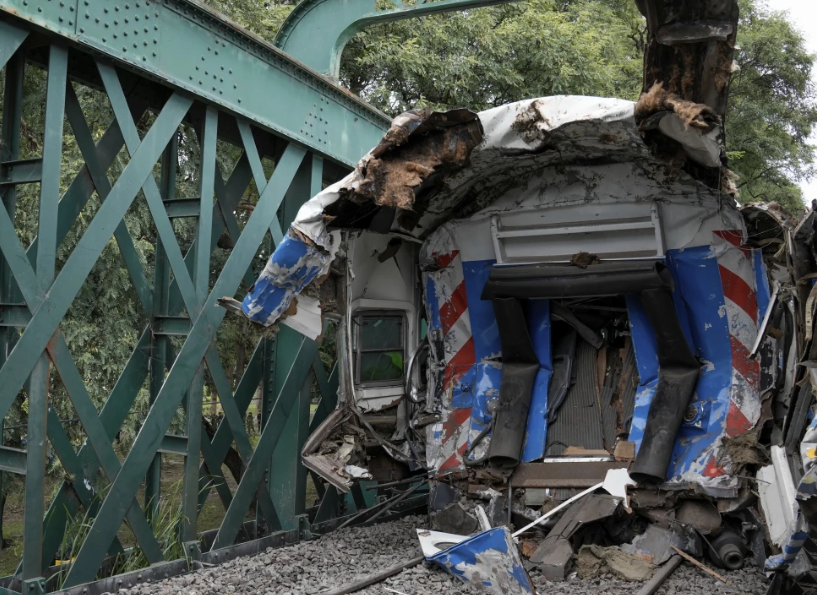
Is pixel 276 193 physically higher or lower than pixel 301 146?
lower

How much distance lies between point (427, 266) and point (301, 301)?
1591mm

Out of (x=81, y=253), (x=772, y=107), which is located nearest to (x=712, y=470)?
(x=81, y=253)

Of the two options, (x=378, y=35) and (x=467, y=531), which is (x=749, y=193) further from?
(x=467, y=531)

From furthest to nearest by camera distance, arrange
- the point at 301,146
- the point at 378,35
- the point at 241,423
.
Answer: the point at 378,35
the point at 301,146
the point at 241,423

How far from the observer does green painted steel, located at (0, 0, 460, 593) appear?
4.58m

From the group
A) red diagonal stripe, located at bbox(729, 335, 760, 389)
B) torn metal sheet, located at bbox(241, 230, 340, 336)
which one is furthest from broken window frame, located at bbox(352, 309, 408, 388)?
red diagonal stripe, located at bbox(729, 335, 760, 389)

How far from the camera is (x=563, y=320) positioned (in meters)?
6.88

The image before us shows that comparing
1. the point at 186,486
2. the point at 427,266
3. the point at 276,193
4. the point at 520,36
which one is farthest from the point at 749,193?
the point at 186,486

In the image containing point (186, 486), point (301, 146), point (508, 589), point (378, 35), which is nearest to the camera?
point (508, 589)

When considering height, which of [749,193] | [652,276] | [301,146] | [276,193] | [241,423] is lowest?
[241,423]

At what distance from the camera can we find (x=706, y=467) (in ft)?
18.9

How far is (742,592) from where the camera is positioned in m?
4.90

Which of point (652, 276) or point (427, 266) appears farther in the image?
point (427, 266)

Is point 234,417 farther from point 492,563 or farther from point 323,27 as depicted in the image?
point 323,27
